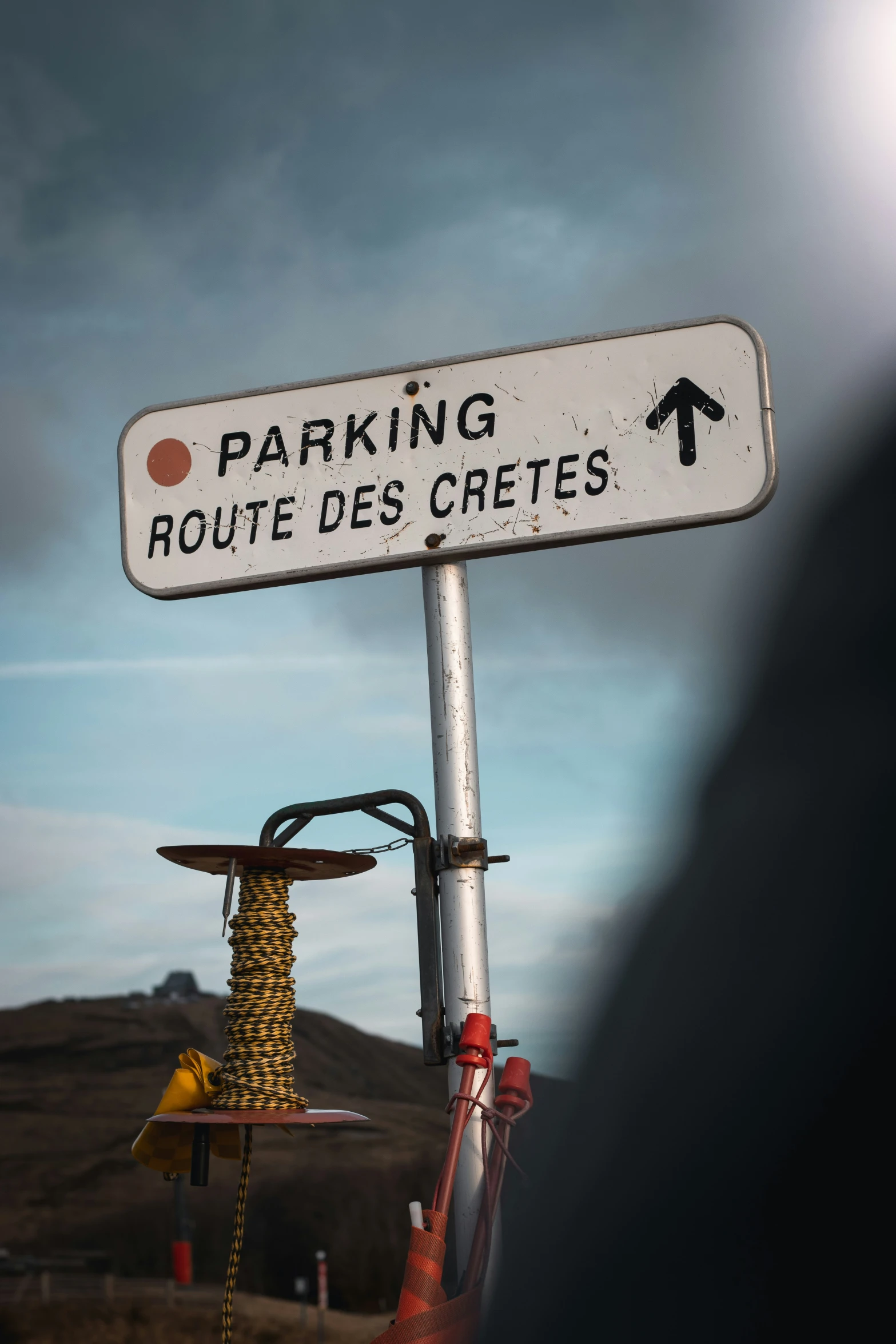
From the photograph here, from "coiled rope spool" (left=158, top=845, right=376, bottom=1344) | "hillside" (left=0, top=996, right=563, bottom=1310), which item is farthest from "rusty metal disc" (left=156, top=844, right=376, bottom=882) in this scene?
"hillside" (left=0, top=996, right=563, bottom=1310)

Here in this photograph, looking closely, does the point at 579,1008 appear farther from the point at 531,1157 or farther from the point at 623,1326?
the point at 623,1326

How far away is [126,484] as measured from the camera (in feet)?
6.10

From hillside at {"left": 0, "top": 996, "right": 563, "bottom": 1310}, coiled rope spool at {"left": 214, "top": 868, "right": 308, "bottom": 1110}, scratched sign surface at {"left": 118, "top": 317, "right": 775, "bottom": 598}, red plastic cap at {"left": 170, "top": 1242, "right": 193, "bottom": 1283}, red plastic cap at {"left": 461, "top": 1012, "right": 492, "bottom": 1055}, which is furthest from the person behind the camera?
hillside at {"left": 0, "top": 996, "right": 563, "bottom": 1310}

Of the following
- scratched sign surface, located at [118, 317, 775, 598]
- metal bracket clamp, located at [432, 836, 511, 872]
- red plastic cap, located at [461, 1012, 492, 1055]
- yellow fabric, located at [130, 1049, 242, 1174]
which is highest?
scratched sign surface, located at [118, 317, 775, 598]

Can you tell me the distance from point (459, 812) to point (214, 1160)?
21.6 m

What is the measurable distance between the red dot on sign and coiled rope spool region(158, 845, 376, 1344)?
2.03 ft

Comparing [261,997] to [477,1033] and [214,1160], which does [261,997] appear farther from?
[214,1160]

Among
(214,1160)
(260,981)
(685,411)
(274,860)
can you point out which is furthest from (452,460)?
(214,1160)

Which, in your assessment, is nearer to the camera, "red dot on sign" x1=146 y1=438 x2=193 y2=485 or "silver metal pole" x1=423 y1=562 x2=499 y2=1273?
"silver metal pole" x1=423 y1=562 x2=499 y2=1273

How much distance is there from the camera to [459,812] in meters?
1.70

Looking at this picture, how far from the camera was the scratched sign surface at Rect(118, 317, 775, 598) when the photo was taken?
Result: 165 centimetres

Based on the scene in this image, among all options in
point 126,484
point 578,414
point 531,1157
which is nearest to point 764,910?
point 531,1157

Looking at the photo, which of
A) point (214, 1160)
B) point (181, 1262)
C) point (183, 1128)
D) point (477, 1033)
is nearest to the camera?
point (477, 1033)

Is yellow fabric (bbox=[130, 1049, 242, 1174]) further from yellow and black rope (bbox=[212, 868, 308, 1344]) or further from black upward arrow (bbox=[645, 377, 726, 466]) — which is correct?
black upward arrow (bbox=[645, 377, 726, 466])
